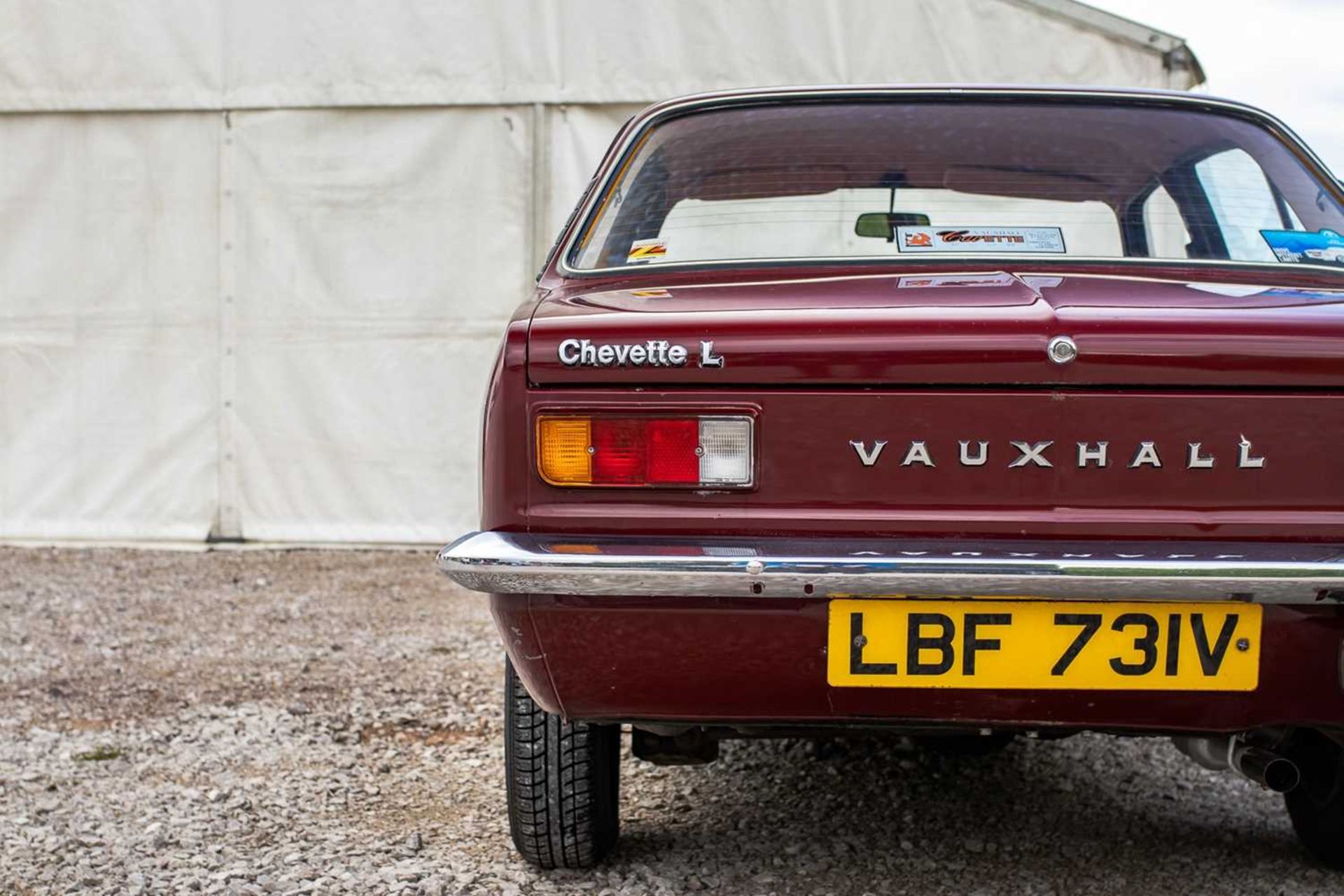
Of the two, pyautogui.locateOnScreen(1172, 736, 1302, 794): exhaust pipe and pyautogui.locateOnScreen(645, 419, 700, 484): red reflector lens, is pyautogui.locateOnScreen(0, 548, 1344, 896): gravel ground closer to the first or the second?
pyautogui.locateOnScreen(1172, 736, 1302, 794): exhaust pipe

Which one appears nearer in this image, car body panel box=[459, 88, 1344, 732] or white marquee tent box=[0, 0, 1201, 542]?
car body panel box=[459, 88, 1344, 732]

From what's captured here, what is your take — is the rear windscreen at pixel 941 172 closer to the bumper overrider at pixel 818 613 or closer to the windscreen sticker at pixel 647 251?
the windscreen sticker at pixel 647 251

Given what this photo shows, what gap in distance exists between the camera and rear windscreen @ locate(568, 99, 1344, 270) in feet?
8.91

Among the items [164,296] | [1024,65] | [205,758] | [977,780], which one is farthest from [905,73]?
[205,758]

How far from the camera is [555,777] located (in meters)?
2.42

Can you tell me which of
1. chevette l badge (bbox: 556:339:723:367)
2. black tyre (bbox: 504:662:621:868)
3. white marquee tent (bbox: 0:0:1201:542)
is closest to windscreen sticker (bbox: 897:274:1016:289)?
chevette l badge (bbox: 556:339:723:367)

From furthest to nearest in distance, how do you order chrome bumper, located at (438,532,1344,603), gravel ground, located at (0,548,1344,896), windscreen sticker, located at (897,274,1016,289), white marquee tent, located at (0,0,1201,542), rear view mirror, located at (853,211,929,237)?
white marquee tent, located at (0,0,1201,542), rear view mirror, located at (853,211,929,237), gravel ground, located at (0,548,1344,896), windscreen sticker, located at (897,274,1016,289), chrome bumper, located at (438,532,1344,603)

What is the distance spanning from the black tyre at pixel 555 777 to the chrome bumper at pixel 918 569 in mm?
522

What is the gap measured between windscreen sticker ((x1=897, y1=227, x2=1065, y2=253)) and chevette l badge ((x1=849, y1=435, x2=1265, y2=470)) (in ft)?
2.03

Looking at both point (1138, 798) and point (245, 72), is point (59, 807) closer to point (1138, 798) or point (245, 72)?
point (1138, 798)

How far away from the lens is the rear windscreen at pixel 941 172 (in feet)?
8.91

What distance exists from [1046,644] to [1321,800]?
1.02 m

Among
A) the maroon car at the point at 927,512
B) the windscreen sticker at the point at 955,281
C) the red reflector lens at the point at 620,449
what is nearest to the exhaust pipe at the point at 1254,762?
the maroon car at the point at 927,512

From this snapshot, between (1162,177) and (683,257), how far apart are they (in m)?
1.07
